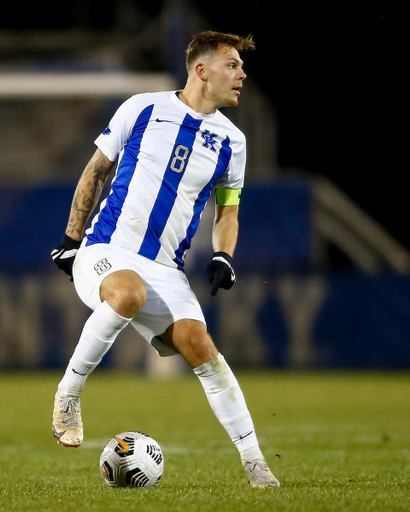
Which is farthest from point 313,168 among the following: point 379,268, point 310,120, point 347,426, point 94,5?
point 347,426

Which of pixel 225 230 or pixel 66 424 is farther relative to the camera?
pixel 225 230

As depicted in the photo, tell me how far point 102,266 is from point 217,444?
3.05 metres

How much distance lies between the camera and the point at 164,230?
462 centimetres

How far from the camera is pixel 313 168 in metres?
22.9

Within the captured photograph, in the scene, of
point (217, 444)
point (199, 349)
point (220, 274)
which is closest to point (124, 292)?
point (199, 349)

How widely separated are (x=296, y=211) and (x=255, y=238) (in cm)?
79

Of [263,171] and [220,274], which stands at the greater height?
[220,274]

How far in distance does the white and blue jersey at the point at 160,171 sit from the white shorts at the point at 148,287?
68mm

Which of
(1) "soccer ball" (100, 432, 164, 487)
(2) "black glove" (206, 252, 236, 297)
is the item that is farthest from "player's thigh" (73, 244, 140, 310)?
(1) "soccer ball" (100, 432, 164, 487)

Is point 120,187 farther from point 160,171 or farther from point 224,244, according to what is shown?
point 224,244

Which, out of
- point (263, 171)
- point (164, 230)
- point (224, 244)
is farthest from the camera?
point (263, 171)

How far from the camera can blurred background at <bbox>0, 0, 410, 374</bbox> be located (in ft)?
45.2

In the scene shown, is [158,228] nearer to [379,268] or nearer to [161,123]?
[161,123]

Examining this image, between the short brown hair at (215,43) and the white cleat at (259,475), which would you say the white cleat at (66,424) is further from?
the short brown hair at (215,43)
